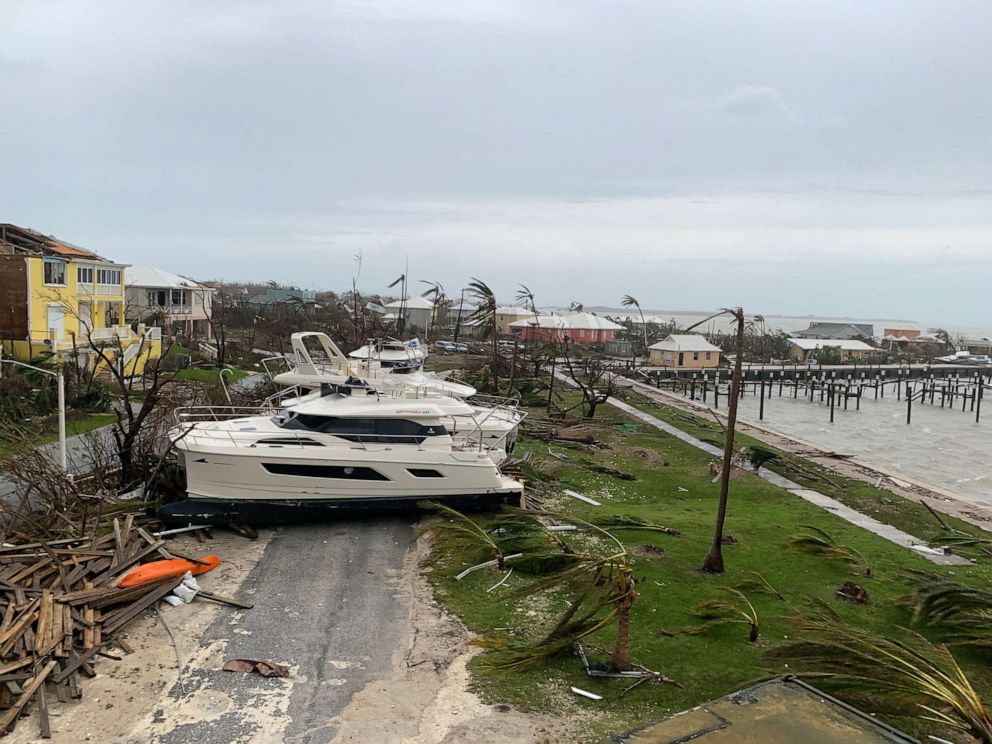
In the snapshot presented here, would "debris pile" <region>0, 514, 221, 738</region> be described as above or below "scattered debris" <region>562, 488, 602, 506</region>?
above

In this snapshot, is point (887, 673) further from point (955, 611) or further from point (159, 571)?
point (159, 571)

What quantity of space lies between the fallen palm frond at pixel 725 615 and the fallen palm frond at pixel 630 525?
406 cm

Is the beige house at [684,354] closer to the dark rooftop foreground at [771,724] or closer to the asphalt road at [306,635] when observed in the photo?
the asphalt road at [306,635]

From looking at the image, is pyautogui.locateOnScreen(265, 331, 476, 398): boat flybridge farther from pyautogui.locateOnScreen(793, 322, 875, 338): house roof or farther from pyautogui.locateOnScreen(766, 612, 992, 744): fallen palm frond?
pyautogui.locateOnScreen(793, 322, 875, 338): house roof

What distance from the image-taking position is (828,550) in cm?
1396

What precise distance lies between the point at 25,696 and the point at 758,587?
33.4 feet

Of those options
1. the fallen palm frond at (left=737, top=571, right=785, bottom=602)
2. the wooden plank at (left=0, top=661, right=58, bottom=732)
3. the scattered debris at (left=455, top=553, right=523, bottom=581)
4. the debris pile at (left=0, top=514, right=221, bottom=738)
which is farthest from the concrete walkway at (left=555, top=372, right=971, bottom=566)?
the wooden plank at (left=0, top=661, right=58, bottom=732)

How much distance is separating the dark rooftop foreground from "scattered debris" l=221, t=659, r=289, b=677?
4.45 meters

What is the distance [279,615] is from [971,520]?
19029mm

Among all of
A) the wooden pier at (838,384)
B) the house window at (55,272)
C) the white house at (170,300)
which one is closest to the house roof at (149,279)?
the white house at (170,300)

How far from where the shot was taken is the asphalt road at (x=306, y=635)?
8.02 m

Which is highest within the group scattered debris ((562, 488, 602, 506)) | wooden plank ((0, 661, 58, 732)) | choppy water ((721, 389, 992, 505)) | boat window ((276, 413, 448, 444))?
boat window ((276, 413, 448, 444))

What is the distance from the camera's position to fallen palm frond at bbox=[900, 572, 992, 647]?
32.7 feet

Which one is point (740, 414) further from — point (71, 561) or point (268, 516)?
point (71, 561)
